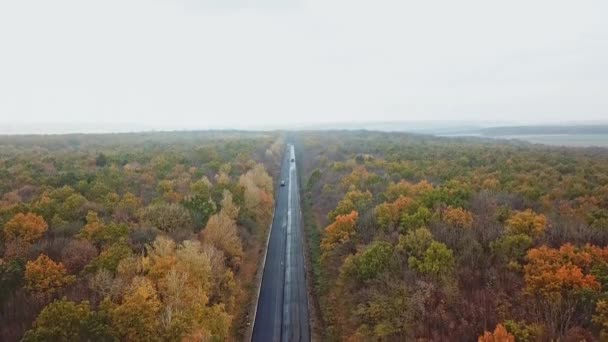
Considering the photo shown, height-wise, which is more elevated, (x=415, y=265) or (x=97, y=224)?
(x=97, y=224)

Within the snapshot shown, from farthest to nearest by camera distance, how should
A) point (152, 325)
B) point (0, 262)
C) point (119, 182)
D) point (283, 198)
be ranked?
point (283, 198) < point (119, 182) < point (0, 262) < point (152, 325)

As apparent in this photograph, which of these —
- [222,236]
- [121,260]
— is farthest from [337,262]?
[121,260]

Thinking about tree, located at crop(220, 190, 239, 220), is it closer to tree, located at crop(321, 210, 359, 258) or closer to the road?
the road

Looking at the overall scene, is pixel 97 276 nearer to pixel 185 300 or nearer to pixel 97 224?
pixel 185 300

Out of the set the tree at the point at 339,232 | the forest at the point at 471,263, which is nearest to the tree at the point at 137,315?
the forest at the point at 471,263

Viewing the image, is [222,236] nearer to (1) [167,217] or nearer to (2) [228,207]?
(1) [167,217]

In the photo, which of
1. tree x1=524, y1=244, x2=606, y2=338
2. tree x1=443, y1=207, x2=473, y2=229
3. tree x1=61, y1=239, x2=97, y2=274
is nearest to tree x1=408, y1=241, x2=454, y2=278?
tree x1=524, y1=244, x2=606, y2=338

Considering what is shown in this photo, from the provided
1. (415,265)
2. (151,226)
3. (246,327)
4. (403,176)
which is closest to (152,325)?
(246,327)
